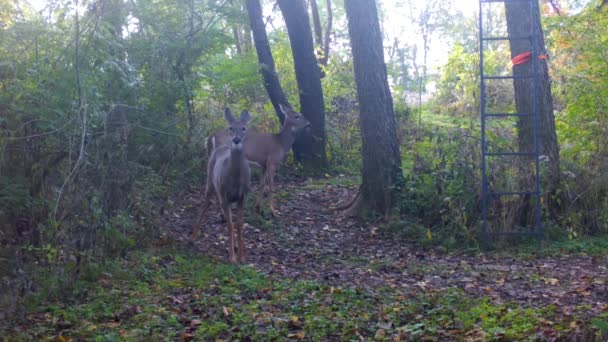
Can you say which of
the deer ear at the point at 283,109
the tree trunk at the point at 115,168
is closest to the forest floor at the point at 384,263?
the tree trunk at the point at 115,168

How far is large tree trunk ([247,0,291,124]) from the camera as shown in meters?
17.1

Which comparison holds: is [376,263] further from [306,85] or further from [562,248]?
[306,85]

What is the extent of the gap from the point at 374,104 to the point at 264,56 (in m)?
5.24

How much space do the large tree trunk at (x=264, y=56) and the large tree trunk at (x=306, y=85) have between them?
1.58 ft

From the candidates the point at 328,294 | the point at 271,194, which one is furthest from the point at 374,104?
the point at 328,294

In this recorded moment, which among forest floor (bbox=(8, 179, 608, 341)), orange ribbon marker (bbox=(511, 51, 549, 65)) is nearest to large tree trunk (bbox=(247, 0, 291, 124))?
forest floor (bbox=(8, 179, 608, 341))

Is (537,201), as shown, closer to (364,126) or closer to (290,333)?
(364,126)

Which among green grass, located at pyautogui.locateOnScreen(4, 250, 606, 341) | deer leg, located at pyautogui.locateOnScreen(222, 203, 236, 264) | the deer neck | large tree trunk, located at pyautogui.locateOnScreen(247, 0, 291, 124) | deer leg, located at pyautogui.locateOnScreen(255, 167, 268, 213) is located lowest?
green grass, located at pyautogui.locateOnScreen(4, 250, 606, 341)

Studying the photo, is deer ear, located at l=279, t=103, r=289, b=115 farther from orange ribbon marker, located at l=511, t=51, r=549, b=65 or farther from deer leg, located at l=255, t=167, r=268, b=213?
orange ribbon marker, located at l=511, t=51, r=549, b=65

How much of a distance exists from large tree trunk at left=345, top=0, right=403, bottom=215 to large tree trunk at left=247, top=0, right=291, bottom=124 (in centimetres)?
448

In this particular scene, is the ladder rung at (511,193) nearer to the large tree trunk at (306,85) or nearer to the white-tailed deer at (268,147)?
the white-tailed deer at (268,147)

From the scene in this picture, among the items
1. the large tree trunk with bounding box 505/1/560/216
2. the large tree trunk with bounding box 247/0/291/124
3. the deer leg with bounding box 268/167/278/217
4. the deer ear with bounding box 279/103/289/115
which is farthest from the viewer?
the large tree trunk with bounding box 247/0/291/124

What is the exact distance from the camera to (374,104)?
1271 centimetres

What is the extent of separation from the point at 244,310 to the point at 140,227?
2915mm
